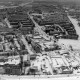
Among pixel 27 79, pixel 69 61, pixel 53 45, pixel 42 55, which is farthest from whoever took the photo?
pixel 53 45

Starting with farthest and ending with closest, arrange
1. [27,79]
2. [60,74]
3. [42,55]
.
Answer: [42,55]
[60,74]
[27,79]

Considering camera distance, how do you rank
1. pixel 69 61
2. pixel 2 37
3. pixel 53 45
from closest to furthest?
pixel 69 61 < pixel 53 45 < pixel 2 37

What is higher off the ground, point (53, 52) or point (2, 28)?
point (2, 28)

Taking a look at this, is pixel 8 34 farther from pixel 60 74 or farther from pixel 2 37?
pixel 60 74

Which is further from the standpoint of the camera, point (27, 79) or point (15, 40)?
point (15, 40)

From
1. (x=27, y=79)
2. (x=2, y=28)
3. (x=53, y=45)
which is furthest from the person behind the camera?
(x=2, y=28)

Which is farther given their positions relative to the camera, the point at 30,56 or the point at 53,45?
the point at 53,45

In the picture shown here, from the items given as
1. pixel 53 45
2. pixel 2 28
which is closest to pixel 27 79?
pixel 53 45

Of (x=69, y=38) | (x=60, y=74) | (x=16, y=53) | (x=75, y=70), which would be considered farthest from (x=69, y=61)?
(x=69, y=38)

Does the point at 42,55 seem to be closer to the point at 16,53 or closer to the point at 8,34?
the point at 16,53
